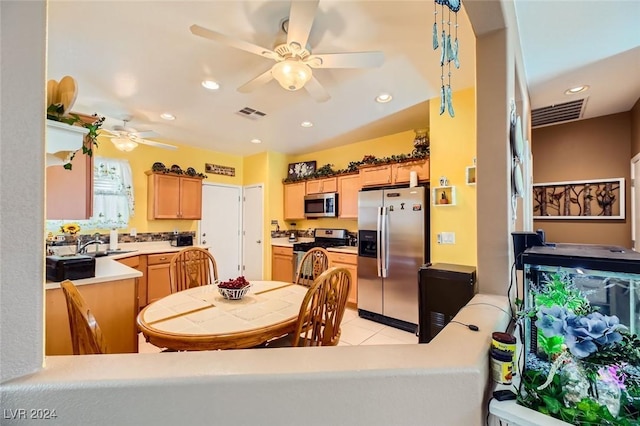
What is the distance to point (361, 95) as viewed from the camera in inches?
114

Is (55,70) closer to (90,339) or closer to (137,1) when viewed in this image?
(137,1)

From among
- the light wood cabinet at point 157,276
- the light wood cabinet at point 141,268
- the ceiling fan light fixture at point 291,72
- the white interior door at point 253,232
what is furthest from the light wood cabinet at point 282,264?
the ceiling fan light fixture at point 291,72

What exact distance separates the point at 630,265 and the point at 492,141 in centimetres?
82

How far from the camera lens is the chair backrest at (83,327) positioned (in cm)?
117

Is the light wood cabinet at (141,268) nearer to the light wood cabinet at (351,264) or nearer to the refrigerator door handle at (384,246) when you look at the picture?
the light wood cabinet at (351,264)

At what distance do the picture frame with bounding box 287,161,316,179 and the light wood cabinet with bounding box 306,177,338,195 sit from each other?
257 mm

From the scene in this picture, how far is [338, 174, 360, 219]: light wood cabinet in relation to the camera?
14.0 ft

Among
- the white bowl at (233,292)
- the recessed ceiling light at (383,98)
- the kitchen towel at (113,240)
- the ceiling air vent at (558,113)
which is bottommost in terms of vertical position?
the white bowl at (233,292)

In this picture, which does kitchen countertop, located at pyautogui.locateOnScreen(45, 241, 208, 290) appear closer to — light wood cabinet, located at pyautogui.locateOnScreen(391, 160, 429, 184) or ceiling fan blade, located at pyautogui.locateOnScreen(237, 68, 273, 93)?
ceiling fan blade, located at pyautogui.locateOnScreen(237, 68, 273, 93)

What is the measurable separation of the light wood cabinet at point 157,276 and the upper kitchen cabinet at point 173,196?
743mm

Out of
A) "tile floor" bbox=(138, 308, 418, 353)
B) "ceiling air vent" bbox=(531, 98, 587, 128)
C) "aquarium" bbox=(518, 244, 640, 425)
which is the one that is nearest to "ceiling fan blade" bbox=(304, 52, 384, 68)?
"aquarium" bbox=(518, 244, 640, 425)

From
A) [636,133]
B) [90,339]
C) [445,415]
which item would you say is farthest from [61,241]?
[636,133]

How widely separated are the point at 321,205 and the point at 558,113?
3.55m

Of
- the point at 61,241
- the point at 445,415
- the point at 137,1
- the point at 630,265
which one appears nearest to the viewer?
the point at 445,415
